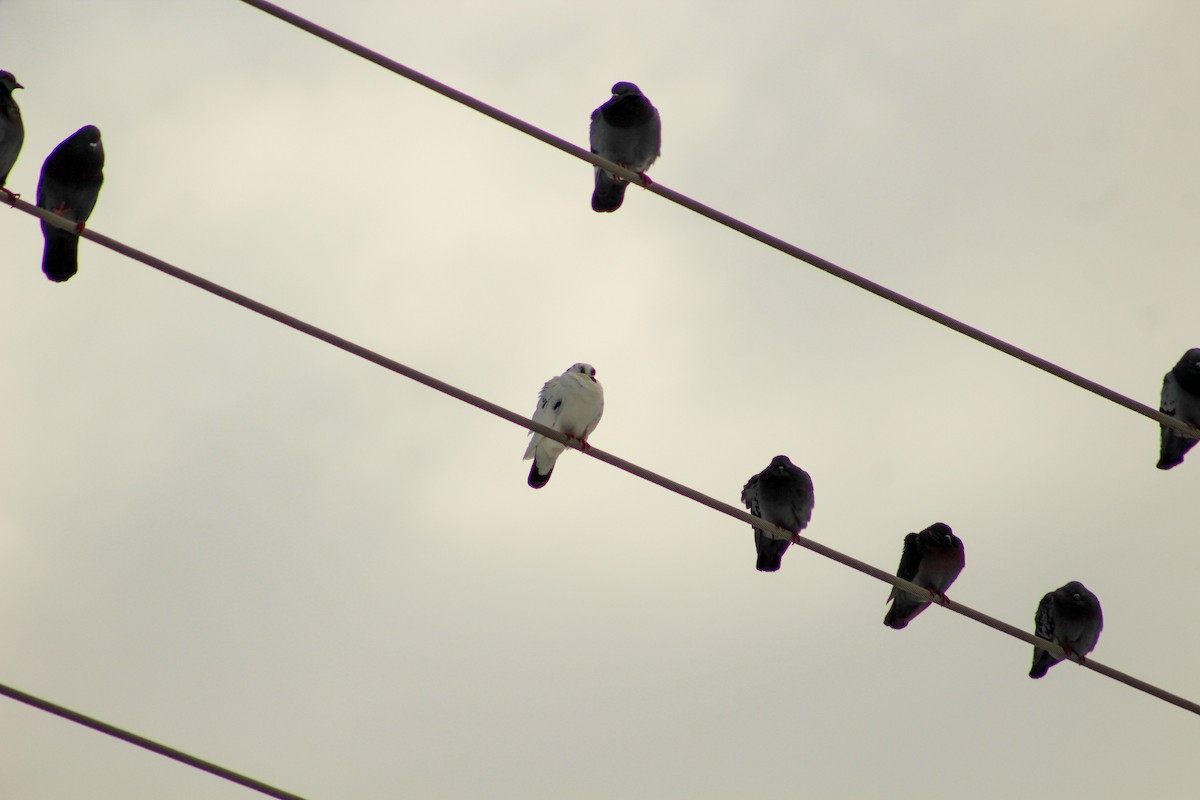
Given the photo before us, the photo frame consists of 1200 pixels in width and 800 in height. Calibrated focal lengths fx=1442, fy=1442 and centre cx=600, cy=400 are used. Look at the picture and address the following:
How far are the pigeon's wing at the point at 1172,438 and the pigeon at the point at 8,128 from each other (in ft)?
22.3

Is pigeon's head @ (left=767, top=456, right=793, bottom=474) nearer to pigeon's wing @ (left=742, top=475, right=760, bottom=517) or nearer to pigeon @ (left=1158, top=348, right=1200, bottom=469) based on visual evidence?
pigeon's wing @ (left=742, top=475, right=760, bottom=517)

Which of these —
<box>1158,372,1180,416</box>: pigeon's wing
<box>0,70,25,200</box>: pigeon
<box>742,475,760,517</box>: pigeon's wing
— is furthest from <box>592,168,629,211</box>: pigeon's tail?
<box>1158,372,1180,416</box>: pigeon's wing

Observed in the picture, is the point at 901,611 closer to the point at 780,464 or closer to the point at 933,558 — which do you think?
the point at 933,558

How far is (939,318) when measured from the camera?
497 cm

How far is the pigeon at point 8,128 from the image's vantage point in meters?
7.66

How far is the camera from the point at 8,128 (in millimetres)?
7680

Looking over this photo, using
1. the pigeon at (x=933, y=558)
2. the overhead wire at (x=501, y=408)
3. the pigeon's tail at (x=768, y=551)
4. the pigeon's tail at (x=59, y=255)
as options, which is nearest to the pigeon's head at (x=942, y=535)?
the pigeon at (x=933, y=558)

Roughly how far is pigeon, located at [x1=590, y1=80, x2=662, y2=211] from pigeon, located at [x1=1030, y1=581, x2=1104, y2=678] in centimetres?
368

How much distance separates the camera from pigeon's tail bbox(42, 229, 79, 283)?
7.80m

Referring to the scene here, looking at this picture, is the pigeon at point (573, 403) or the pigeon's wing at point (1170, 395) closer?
the pigeon's wing at point (1170, 395)

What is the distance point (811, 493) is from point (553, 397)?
1730 mm

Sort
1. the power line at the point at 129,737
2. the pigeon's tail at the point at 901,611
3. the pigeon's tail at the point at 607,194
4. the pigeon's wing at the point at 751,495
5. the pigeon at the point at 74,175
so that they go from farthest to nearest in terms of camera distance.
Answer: the pigeon's tail at the point at 901,611, the pigeon's wing at the point at 751,495, the pigeon's tail at the point at 607,194, the pigeon at the point at 74,175, the power line at the point at 129,737

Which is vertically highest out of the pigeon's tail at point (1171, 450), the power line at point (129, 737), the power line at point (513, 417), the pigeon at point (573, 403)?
the pigeon's tail at point (1171, 450)

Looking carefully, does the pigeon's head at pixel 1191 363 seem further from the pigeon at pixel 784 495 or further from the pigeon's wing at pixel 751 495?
the pigeon's wing at pixel 751 495
